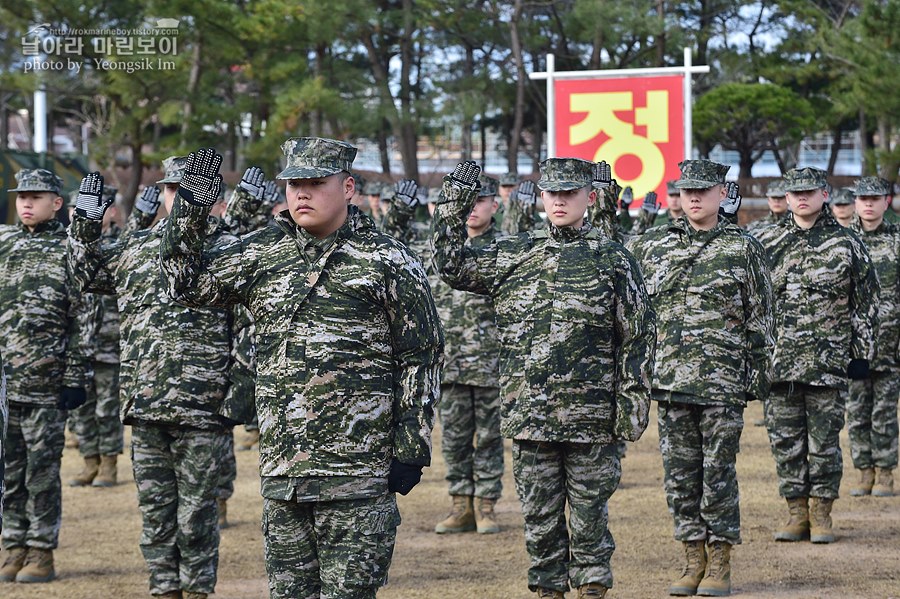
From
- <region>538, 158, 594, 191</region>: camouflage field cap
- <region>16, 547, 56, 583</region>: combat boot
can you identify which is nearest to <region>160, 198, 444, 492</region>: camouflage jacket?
<region>538, 158, 594, 191</region>: camouflage field cap

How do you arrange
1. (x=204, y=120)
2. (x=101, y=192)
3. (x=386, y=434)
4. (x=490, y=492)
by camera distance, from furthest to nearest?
(x=204, y=120) → (x=490, y=492) → (x=101, y=192) → (x=386, y=434)

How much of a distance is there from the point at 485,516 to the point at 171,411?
146 inches

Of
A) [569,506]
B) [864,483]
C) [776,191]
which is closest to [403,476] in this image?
[569,506]

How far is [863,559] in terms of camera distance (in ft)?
30.3

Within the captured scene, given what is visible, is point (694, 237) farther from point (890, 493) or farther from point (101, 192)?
point (890, 493)

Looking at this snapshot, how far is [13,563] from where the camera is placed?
8.92m

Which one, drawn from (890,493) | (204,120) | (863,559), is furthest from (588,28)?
(863,559)

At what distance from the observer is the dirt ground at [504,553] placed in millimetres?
8531

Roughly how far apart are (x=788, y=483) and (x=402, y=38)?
996 inches

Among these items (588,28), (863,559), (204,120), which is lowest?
(863,559)

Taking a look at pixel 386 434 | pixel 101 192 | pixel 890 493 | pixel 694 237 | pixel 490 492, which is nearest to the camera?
pixel 386 434

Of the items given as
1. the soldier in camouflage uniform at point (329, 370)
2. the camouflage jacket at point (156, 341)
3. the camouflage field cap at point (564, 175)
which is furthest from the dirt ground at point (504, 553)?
the soldier in camouflage uniform at point (329, 370)

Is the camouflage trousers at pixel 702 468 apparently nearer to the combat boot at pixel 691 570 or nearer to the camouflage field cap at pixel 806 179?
the combat boot at pixel 691 570

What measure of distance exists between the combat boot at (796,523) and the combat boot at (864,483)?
1.97 meters
